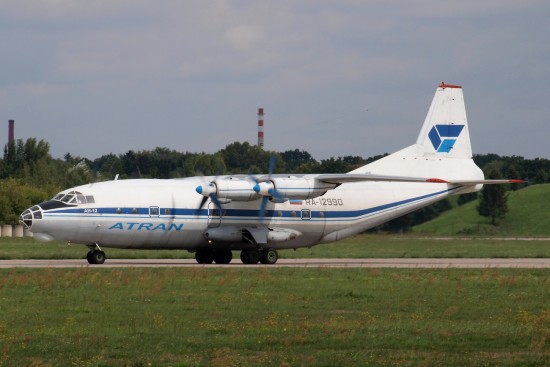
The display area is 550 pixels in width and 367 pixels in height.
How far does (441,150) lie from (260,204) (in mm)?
9841

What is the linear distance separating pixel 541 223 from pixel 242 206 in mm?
52477

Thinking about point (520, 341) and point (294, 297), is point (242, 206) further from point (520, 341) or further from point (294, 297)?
point (520, 341)

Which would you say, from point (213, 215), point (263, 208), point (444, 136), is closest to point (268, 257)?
point (263, 208)

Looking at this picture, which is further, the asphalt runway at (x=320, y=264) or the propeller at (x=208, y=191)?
the propeller at (x=208, y=191)

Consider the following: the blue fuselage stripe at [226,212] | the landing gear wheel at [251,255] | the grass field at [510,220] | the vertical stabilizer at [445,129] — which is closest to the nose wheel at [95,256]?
the blue fuselage stripe at [226,212]

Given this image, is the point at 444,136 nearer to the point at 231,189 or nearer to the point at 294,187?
the point at 294,187

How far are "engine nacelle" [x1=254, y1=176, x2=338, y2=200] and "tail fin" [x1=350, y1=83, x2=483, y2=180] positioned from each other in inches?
220

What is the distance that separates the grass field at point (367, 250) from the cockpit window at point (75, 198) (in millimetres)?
7201

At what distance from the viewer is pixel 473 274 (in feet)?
111

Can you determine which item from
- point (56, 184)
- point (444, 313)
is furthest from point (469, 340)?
point (56, 184)

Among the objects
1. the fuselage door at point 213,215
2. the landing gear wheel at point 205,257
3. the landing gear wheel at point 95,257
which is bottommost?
the landing gear wheel at point 205,257

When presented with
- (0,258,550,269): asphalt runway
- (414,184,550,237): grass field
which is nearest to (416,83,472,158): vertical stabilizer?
(0,258,550,269): asphalt runway

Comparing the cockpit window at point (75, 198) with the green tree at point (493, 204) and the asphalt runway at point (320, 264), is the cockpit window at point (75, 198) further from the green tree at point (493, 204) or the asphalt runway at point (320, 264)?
the green tree at point (493, 204)

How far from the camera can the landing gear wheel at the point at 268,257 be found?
4088 centimetres
